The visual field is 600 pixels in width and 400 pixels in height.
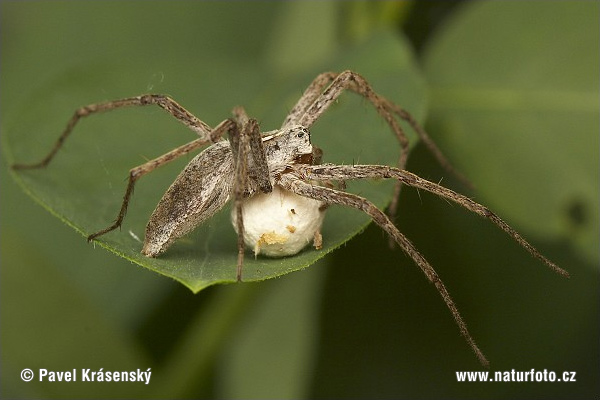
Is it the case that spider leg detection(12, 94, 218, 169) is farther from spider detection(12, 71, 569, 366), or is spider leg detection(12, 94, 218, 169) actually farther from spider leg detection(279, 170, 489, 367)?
spider leg detection(279, 170, 489, 367)

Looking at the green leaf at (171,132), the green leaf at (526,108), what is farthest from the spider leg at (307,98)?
the green leaf at (526,108)

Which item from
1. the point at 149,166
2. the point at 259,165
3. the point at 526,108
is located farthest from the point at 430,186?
the point at 149,166

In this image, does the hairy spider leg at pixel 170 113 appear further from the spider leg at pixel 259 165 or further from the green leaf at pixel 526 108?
the green leaf at pixel 526 108

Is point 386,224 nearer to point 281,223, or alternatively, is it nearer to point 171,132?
point 281,223

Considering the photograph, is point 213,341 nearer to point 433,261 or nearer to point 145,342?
point 145,342

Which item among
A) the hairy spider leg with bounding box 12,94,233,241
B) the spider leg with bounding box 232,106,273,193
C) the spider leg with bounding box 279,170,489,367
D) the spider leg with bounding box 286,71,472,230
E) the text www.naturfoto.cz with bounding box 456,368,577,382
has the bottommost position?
the text www.naturfoto.cz with bounding box 456,368,577,382

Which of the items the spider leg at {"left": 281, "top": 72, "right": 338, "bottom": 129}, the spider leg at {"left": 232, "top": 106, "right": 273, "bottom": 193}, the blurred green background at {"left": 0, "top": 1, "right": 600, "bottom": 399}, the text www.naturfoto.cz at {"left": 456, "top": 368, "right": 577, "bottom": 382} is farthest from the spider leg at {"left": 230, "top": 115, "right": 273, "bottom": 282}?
the text www.naturfoto.cz at {"left": 456, "top": 368, "right": 577, "bottom": 382}
